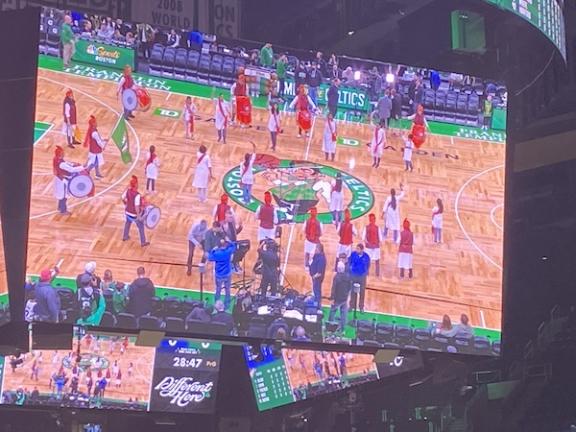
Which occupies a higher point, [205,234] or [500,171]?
[500,171]

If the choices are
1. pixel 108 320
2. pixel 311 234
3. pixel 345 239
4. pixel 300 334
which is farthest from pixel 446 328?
pixel 108 320

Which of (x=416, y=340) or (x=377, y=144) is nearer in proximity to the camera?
(x=416, y=340)

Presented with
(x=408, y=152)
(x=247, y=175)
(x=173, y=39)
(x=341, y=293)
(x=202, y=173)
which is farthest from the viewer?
(x=408, y=152)

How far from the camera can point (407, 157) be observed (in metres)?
12.9

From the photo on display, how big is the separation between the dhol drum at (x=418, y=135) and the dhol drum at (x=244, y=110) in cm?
191

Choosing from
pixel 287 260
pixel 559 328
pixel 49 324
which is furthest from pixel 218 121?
pixel 559 328

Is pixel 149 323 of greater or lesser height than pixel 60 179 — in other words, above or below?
below

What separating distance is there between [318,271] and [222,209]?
3.90 feet

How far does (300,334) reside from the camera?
12062mm

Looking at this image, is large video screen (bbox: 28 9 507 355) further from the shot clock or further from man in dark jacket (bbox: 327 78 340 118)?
the shot clock

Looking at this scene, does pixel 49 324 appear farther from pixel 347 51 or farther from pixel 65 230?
pixel 347 51

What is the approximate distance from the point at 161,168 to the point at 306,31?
4.93 m

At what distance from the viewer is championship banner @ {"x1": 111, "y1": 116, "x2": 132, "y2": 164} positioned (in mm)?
11648

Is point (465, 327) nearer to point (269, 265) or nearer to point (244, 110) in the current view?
point (269, 265)
